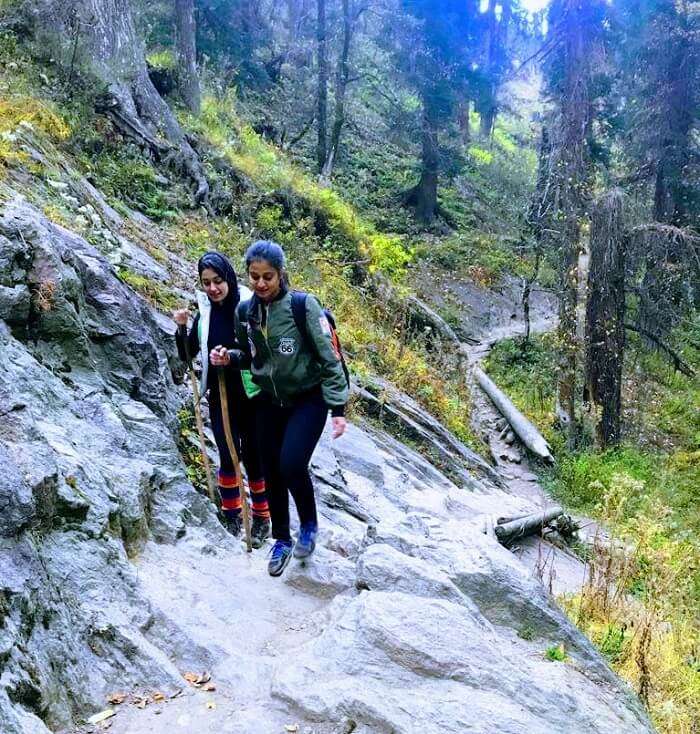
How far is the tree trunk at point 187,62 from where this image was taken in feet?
50.1

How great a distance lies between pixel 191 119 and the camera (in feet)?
48.2

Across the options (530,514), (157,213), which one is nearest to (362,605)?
(530,514)

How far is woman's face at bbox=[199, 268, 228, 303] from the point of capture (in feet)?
15.1

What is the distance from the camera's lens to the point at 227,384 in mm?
4812

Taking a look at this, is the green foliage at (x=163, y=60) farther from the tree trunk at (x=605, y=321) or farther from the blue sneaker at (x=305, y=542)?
the blue sneaker at (x=305, y=542)

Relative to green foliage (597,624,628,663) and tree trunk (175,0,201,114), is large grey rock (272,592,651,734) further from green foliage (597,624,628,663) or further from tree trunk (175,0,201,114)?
tree trunk (175,0,201,114)

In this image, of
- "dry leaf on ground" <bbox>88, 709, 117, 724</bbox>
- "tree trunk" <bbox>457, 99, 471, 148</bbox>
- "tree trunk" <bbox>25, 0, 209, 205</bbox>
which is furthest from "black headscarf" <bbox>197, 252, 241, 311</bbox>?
"tree trunk" <bbox>457, 99, 471, 148</bbox>

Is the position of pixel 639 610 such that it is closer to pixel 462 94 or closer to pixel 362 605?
pixel 362 605

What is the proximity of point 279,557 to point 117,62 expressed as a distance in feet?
34.5

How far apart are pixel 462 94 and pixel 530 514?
73.1ft

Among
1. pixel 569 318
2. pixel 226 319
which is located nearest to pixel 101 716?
pixel 226 319

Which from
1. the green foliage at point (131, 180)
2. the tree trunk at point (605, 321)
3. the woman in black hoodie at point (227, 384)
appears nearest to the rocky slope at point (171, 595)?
the woman in black hoodie at point (227, 384)

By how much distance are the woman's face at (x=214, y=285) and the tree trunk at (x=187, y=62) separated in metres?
12.0

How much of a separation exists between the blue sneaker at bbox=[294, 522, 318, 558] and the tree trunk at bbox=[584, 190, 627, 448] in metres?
10.3
